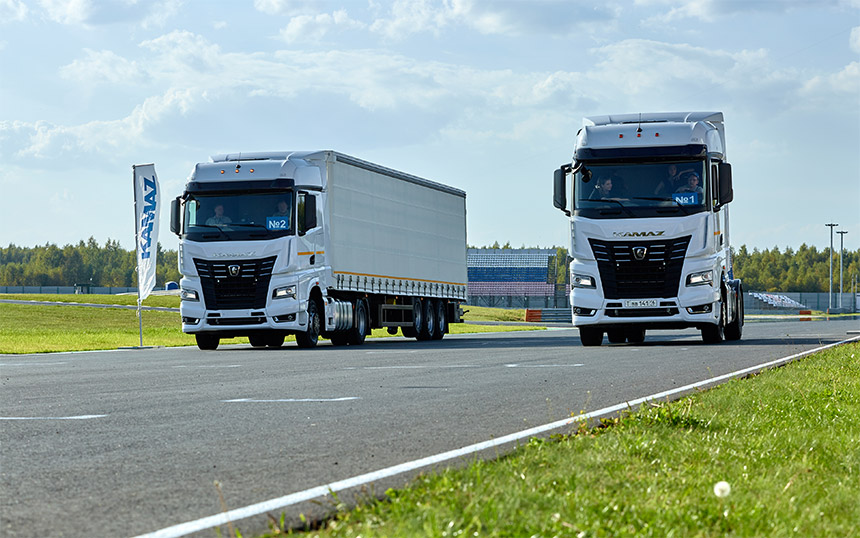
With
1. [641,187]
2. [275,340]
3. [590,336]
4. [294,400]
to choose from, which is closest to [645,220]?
[641,187]

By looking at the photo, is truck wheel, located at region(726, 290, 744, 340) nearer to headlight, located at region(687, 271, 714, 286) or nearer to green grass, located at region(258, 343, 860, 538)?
headlight, located at region(687, 271, 714, 286)

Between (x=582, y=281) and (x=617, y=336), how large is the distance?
13.8ft

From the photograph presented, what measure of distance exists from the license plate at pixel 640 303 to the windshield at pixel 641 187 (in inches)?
64.3

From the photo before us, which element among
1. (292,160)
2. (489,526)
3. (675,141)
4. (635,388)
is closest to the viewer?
(489,526)

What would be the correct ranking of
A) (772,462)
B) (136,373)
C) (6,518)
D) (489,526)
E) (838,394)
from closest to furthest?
(489,526) → (6,518) → (772,462) → (838,394) → (136,373)

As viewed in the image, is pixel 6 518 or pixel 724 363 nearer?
pixel 6 518

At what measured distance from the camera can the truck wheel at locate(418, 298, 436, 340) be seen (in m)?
31.1

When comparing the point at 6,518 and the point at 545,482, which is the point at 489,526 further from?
the point at 6,518

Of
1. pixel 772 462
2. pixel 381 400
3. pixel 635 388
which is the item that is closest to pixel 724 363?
pixel 635 388

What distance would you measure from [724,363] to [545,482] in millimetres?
11248

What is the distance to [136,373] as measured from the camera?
15281mm

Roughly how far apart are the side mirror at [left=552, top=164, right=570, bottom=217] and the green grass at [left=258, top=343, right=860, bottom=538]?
1293 cm

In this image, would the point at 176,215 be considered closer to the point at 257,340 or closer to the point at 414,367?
the point at 257,340

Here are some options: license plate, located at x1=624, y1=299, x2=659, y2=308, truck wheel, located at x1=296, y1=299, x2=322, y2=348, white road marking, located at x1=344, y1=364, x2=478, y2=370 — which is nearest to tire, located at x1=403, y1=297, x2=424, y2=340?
truck wheel, located at x1=296, y1=299, x2=322, y2=348
